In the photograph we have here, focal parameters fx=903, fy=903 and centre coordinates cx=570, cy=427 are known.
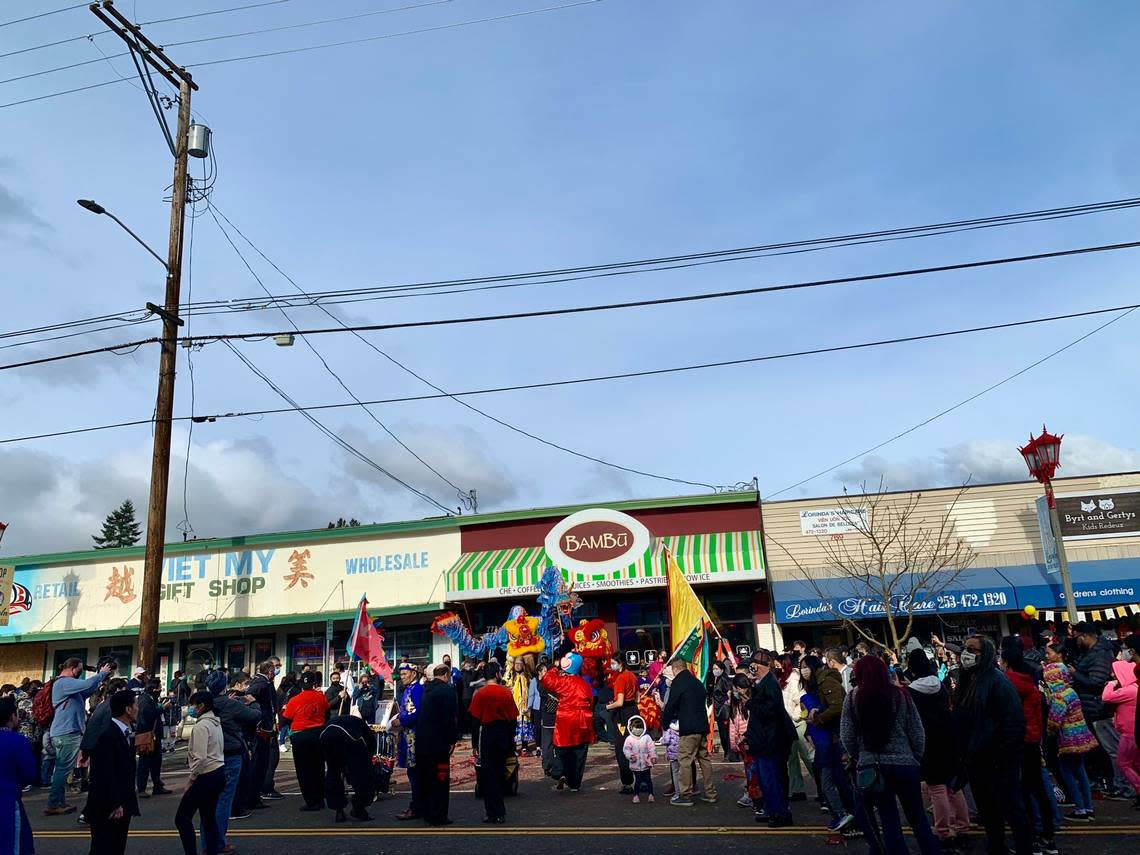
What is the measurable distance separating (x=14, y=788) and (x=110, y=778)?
1031 millimetres

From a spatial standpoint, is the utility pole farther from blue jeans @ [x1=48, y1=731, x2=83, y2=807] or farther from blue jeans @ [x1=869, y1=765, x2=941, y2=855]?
blue jeans @ [x1=869, y1=765, x2=941, y2=855]

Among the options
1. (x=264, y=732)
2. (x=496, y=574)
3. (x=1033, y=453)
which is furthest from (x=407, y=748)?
(x=1033, y=453)

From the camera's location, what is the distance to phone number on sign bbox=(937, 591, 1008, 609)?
2078 cm

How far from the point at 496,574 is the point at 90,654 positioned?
13075 millimetres

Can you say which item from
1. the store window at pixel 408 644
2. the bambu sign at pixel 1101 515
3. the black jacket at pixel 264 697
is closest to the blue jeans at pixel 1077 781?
the black jacket at pixel 264 697

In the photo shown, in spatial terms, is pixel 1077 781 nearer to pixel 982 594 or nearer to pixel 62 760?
pixel 62 760

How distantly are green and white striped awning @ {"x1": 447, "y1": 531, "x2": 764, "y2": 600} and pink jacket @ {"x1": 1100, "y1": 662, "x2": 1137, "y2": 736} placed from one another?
12967 millimetres

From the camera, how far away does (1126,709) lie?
29.0 feet

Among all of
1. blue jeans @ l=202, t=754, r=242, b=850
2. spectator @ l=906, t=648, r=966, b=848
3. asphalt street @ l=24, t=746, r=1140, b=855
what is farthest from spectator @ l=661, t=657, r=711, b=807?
blue jeans @ l=202, t=754, r=242, b=850

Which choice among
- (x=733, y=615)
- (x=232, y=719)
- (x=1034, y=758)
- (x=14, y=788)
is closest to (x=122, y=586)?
(x=733, y=615)

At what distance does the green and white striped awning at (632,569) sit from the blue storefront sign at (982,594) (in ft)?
4.22

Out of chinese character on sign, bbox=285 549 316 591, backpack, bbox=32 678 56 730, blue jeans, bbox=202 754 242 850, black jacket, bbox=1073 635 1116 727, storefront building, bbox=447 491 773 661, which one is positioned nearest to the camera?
blue jeans, bbox=202 754 242 850

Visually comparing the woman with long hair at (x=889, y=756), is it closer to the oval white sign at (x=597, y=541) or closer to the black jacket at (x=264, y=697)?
the black jacket at (x=264, y=697)

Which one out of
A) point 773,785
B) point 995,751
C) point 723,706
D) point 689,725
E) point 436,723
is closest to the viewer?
point 995,751
